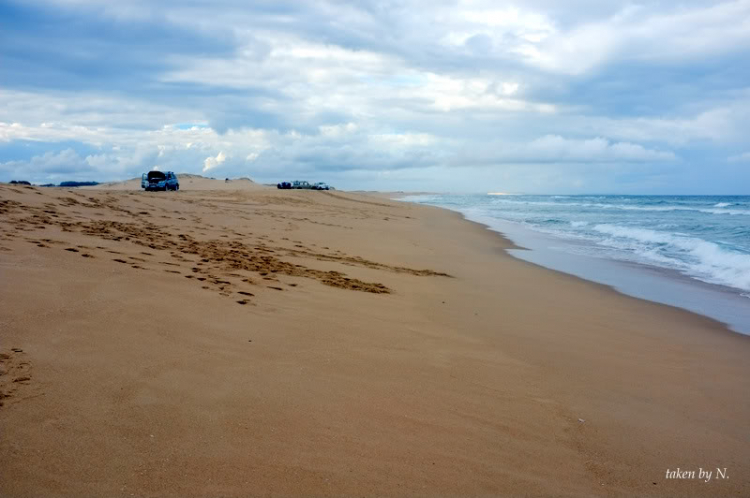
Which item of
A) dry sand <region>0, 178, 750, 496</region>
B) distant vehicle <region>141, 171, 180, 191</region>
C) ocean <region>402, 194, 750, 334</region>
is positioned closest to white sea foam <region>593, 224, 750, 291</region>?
ocean <region>402, 194, 750, 334</region>

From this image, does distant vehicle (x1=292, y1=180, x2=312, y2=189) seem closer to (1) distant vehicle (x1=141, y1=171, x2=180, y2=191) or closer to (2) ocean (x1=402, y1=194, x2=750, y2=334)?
(1) distant vehicle (x1=141, y1=171, x2=180, y2=191)

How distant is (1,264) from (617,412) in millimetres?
6409

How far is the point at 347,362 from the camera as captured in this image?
4570 millimetres

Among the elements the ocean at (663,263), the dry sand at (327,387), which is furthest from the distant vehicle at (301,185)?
the dry sand at (327,387)

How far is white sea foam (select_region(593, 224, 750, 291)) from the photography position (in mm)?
12727

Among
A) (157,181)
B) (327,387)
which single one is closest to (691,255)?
(327,387)

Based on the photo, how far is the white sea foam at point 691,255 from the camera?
12727 mm

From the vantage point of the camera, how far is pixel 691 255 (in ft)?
54.9

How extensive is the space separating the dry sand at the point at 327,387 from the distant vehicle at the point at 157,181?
89.1 ft

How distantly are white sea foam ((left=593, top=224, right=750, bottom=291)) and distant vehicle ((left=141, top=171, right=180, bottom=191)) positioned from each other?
2680 centimetres

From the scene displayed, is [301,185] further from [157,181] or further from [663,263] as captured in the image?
[663,263]

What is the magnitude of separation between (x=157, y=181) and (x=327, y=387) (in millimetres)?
33544

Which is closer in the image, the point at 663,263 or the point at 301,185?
the point at 663,263

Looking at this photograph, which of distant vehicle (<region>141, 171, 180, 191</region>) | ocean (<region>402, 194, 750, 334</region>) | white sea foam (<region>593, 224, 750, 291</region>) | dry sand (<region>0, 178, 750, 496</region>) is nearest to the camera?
dry sand (<region>0, 178, 750, 496</region>)
